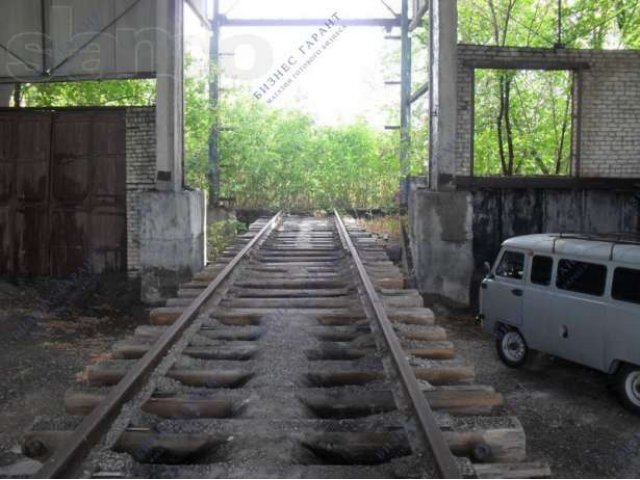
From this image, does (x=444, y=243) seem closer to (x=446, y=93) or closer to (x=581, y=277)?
(x=446, y=93)

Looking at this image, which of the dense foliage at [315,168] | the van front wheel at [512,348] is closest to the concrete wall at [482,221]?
the van front wheel at [512,348]

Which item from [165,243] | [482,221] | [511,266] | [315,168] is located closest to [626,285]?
[511,266]

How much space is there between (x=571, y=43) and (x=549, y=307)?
316 inches

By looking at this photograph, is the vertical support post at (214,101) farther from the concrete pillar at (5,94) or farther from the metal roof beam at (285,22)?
the concrete pillar at (5,94)

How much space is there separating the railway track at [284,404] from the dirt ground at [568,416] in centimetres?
146

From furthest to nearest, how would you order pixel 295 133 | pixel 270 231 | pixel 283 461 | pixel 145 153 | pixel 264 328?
pixel 295 133
pixel 270 231
pixel 145 153
pixel 264 328
pixel 283 461

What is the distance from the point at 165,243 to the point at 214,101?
6.10 m

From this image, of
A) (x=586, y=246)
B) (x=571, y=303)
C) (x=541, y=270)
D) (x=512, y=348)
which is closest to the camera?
(x=571, y=303)

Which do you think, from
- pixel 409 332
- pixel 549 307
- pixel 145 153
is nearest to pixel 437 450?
pixel 409 332

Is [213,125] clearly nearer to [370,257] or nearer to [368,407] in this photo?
[370,257]

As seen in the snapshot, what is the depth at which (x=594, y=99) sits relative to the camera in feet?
37.1

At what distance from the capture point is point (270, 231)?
13531 millimetres

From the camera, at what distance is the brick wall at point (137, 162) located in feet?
39.5

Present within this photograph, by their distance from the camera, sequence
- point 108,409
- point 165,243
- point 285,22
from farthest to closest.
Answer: point 285,22
point 165,243
point 108,409
